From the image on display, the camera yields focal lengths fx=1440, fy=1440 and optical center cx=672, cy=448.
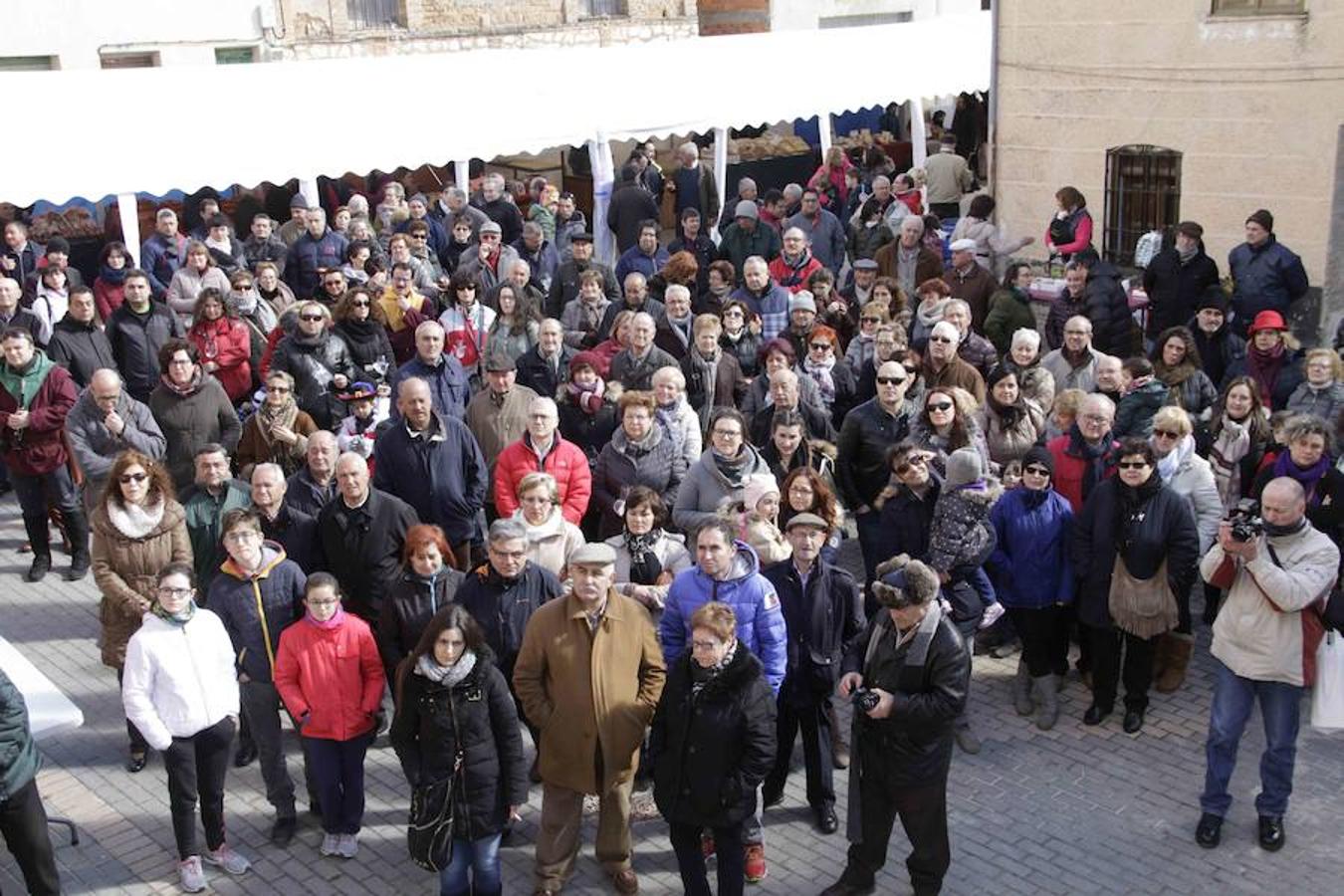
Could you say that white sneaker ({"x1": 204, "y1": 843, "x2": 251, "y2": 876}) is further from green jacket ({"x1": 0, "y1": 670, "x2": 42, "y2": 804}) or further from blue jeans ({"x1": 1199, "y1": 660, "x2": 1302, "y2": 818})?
blue jeans ({"x1": 1199, "y1": 660, "x2": 1302, "y2": 818})

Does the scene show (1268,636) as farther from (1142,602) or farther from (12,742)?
(12,742)

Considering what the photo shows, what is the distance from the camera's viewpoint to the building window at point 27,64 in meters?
19.1

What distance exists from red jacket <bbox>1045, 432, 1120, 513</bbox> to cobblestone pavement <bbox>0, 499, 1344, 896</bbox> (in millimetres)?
1094

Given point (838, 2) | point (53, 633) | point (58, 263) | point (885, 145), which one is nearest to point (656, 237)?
point (58, 263)

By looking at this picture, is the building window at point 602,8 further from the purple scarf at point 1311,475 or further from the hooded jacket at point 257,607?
the hooded jacket at point 257,607

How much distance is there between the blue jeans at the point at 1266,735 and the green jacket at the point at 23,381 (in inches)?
285

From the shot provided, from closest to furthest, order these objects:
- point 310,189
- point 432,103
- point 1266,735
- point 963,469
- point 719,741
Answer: point 719,741
point 1266,735
point 963,469
point 310,189
point 432,103

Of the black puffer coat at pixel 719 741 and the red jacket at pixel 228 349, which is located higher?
the red jacket at pixel 228 349

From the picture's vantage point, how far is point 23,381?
923 cm

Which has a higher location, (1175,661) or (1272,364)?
(1272,364)

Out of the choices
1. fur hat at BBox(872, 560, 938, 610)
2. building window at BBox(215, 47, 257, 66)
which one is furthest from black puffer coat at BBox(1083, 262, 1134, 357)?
building window at BBox(215, 47, 257, 66)

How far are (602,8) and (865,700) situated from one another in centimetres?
→ 2163

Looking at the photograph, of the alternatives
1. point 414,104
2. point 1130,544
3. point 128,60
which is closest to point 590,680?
point 1130,544

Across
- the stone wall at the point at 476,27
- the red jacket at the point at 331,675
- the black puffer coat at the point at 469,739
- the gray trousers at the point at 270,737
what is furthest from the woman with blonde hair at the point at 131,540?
the stone wall at the point at 476,27
